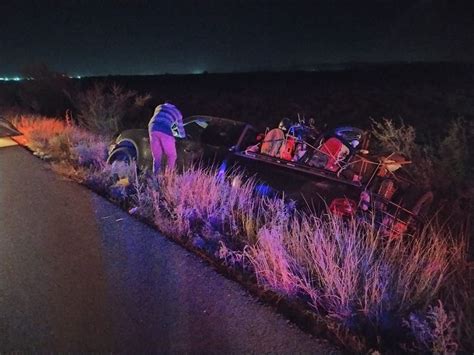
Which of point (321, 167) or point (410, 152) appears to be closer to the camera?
point (321, 167)

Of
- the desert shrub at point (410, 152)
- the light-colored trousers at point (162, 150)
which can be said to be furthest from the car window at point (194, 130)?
the desert shrub at point (410, 152)

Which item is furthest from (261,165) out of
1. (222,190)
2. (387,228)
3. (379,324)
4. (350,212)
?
(379,324)

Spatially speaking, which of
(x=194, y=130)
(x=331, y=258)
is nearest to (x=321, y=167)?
(x=331, y=258)

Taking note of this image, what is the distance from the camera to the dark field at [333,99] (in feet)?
65.2

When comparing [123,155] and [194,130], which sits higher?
[194,130]

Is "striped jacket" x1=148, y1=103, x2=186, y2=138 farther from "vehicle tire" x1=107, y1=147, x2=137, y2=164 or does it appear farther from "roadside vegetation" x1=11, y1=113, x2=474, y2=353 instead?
"vehicle tire" x1=107, y1=147, x2=137, y2=164

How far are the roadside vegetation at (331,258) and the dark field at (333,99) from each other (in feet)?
37.0

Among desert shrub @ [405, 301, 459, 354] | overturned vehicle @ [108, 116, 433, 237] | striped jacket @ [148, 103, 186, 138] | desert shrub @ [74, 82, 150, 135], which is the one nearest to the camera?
desert shrub @ [405, 301, 459, 354]

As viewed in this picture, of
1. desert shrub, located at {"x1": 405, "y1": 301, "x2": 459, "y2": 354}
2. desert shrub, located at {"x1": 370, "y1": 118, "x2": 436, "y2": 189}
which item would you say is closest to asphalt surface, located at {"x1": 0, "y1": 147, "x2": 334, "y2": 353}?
desert shrub, located at {"x1": 405, "y1": 301, "x2": 459, "y2": 354}

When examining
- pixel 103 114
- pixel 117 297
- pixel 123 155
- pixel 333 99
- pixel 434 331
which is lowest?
pixel 333 99

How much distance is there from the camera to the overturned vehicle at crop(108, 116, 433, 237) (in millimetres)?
5676

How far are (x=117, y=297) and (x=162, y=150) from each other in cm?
408

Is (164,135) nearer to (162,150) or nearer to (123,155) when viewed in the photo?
(162,150)

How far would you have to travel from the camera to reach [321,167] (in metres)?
6.30
